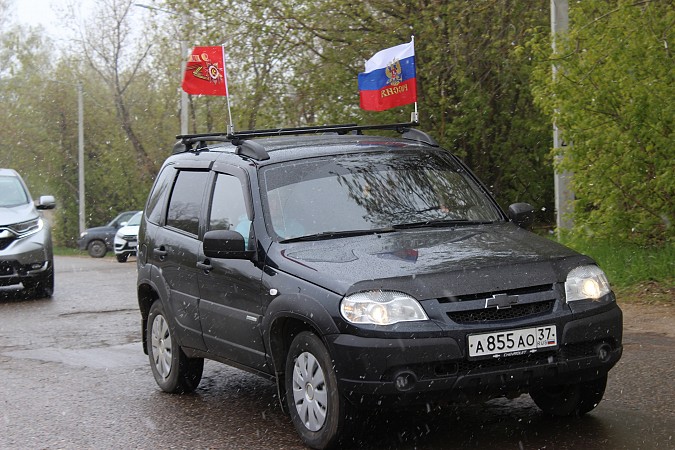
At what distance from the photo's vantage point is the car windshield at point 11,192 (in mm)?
16078

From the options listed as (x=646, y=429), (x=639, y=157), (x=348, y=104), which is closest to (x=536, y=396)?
(x=646, y=429)

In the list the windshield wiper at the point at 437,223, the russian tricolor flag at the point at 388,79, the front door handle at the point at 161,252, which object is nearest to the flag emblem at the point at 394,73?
the russian tricolor flag at the point at 388,79

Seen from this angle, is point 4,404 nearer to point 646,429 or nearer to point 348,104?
point 646,429

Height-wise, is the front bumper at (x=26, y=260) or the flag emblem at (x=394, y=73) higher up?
the flag emblem at (x=394, y=73)

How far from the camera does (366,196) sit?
6.60 metres

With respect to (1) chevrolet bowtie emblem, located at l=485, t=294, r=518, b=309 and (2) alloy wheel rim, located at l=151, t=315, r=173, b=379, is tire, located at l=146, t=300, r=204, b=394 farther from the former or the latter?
(1) chevrolet bowtie emblem, located at l=485, t=294, r=518, b=309

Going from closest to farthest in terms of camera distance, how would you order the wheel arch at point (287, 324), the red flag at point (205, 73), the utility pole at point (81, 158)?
1. the wheel arch at point (287, 324)
2. the red flag at point (205, 73)
3. the utility pole at point (81, 158)

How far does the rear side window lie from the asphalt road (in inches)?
48.3

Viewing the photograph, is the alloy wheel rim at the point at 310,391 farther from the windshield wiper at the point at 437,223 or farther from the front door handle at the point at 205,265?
the front door handle at the point at 205,265

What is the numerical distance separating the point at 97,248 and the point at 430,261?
34311mm

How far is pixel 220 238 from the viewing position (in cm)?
623

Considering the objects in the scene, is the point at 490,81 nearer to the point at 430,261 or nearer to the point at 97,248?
the point at 430,261

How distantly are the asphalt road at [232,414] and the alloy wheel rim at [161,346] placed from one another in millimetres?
187

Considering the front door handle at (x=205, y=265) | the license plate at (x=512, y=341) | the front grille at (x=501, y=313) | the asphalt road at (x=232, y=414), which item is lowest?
the asphalt road at (x=232, y=414)
